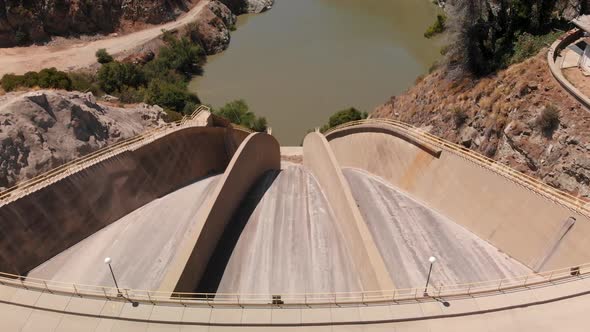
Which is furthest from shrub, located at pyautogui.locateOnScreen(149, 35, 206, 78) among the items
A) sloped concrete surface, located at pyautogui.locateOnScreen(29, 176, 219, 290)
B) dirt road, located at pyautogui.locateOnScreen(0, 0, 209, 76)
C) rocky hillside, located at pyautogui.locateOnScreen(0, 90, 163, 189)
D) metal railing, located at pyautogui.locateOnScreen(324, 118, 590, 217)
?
metal railing, located at pyautogui.locateOnScreen(324, 118, 590, 217)

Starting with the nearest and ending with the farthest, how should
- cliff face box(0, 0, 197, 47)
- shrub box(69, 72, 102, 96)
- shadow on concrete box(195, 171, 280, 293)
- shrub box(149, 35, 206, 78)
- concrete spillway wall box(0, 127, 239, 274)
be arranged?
1. concrete spillway wall box(0, 127, 239, 274)
2. shadow on concrete box(195, 171, 280, 293)
3. shrub box(69, 72, 102, 96)
4. cliff face box(0, 0, 197, 47)
5. shrub box(149, 35, 206, 78)

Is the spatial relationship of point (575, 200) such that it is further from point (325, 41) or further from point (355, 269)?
point (325, 41)

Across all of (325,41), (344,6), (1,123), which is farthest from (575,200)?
(344,6)

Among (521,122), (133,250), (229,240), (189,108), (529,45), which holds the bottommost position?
(189,108)

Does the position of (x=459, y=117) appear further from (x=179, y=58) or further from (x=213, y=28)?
(x=213, y=28)

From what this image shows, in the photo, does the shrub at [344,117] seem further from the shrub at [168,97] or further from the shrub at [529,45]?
the shrub at [529,45]

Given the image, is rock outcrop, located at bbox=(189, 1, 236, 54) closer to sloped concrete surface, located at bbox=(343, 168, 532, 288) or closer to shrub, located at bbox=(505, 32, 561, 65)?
shrub, located at bbox=(505, 32, 561, 65)

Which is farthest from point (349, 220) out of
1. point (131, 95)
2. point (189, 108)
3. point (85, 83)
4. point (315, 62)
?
point (315, 62)
